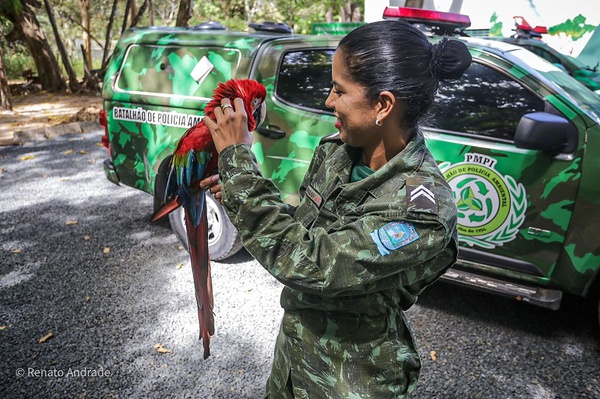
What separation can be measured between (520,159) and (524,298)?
2.79ft

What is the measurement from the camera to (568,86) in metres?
3.09

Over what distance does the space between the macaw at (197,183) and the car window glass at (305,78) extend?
6.91ft

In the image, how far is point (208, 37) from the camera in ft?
12.8

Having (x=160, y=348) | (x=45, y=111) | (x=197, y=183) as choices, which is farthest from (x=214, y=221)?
(x=45, y=111)

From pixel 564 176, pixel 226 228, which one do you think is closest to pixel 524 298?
pixel 564 176

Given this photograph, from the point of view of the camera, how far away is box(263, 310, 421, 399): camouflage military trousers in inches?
52.3

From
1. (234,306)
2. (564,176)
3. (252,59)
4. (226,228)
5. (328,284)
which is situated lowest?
(234,306)

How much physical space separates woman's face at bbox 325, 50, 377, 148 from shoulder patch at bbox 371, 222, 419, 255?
0.89 feet

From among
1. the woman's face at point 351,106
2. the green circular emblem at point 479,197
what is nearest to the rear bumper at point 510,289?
the green circular emblem at point 479,197

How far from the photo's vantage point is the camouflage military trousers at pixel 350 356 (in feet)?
4.36

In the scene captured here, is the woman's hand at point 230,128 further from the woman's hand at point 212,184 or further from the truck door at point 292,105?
Result: the truck door at point 292,105

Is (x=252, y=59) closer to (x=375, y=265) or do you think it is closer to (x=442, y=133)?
(x=442, y=133)

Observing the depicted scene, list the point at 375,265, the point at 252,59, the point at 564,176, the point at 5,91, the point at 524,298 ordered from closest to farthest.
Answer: the point at 375,265 < the point at 564,176 < the point at 524,298 < the point at 252,59 < the point at 5,91

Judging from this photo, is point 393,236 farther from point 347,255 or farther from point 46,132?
point 46,132
